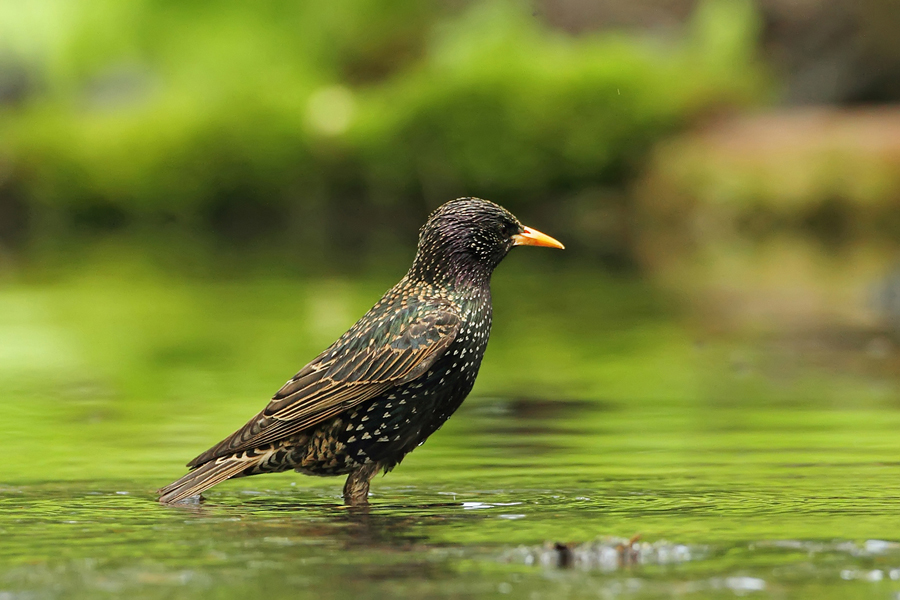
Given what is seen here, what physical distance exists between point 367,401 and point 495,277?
13248mm

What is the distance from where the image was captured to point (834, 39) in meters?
28.7

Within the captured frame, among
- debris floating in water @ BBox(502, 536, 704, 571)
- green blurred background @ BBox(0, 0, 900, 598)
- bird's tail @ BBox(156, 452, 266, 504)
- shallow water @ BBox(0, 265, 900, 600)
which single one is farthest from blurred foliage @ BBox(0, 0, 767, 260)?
debris floating in water @ BBox(502, 536, 704, 571)

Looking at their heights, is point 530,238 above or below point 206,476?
above

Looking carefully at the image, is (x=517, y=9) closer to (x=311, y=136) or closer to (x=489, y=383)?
(x=311, y=136)

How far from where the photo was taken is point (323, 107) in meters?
30.1

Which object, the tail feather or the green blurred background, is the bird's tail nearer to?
the tail feather

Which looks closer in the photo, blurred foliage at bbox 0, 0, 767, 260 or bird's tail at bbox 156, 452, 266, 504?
bird's tail at bbox 156, 452, 266, 504

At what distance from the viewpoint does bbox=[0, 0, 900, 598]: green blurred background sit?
219 inches

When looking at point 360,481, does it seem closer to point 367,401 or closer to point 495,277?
point 367,401

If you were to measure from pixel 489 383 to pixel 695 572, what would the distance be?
5.71 meters

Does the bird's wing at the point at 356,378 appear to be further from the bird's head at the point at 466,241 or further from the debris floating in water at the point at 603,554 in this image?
the debris floating in water at the point at 603,554

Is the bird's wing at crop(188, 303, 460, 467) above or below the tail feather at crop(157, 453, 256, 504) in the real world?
above

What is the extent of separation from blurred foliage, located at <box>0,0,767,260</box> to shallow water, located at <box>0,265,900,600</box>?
14229 millimetres

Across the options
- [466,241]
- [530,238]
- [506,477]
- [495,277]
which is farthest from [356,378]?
[495,277]
